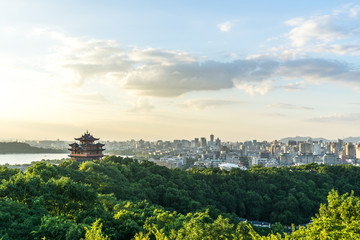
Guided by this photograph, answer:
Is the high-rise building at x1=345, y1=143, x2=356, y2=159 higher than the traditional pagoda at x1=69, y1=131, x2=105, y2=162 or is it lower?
lower

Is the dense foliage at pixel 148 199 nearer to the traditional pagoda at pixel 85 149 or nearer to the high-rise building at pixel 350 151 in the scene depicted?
the traditional pagoda at pixel 85 149

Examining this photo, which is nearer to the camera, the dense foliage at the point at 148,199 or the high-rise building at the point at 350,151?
the dense foliage at the point at 148,199

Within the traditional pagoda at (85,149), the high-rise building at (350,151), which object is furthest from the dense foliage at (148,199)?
the high-rise building at (350,151)

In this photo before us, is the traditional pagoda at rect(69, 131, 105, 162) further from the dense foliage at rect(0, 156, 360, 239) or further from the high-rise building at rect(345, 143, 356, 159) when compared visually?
the high-rise building at rect(345, 143, 356, 159)

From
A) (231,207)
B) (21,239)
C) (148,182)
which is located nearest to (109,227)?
(21,239)

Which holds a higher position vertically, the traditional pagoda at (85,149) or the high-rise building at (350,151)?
the traditional pagoda at (85,149)

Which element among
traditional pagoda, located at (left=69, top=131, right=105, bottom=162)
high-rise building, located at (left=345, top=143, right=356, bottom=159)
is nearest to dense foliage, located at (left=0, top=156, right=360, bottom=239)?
traditional pagoda, located at (left=69, top=131, right=105, bottom=162)

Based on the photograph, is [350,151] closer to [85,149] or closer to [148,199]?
[85,149]

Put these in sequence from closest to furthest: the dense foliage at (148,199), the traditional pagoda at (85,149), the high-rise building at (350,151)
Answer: the dense foliage at (148,199)
the traditional pagoda at (85,149)
the high-rise building at (350,151)
